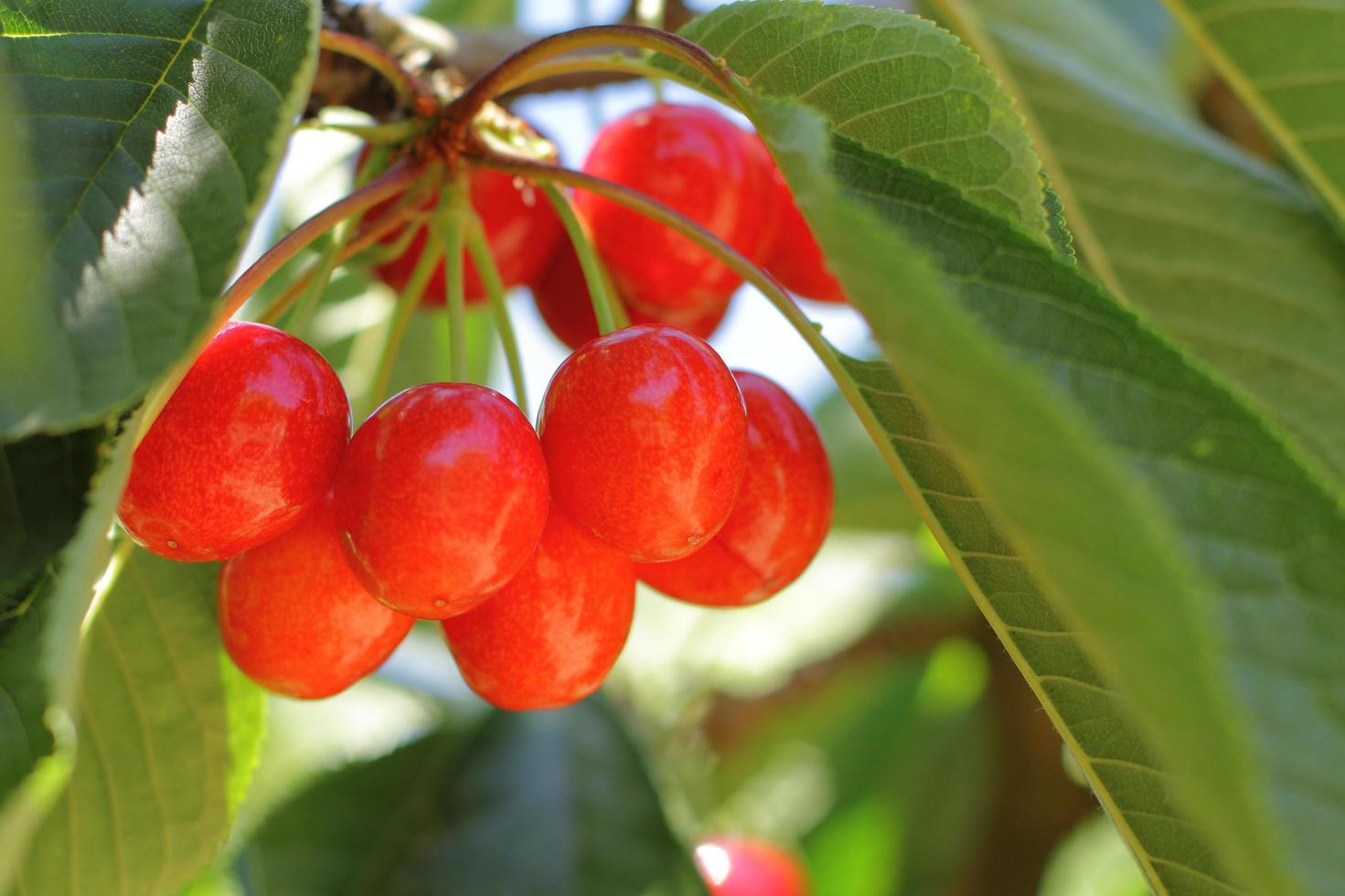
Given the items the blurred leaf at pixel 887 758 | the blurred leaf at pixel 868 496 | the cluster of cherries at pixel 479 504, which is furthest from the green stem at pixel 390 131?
the blurred leaf at pixel 887 758

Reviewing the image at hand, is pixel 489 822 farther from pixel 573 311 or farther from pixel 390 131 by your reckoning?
pixel 390 131

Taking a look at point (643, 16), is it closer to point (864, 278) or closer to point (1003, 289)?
point (1003, 289)

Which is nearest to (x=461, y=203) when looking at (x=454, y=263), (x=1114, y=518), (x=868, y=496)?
(x=454, y=263)

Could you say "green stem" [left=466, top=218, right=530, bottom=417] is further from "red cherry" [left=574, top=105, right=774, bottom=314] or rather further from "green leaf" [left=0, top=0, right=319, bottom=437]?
"green leaf" [left=0, top=0, right=319, bottom=437]

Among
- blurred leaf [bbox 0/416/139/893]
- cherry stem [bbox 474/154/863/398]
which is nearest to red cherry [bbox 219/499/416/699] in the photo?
blurred leaf [bbox 0/416/139/893]

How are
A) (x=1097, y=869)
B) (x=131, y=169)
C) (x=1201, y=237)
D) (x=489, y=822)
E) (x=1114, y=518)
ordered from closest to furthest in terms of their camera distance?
1. (x=1114, y=518)
2. (x=131, y=169)
3. (x=1201, y=237)
4. (x=489, y=822)
5. (x=1097, y=869)

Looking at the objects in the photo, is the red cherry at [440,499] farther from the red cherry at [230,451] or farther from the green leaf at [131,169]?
the green leaf at [131,169]

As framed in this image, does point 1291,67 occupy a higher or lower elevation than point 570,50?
lower
